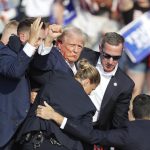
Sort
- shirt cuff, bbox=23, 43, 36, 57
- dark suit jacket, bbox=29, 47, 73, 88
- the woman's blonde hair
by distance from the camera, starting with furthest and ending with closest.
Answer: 1. dark suit jacket, bbox=29, 47, 73, 88
2. the woman's blonde hair
3. shirt cuff, bbox=23, 43, 36, 57

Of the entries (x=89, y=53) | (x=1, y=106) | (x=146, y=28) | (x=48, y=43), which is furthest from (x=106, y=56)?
(x=146, y=28)

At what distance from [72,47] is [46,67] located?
0.33 metres

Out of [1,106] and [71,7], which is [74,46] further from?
[71,7]

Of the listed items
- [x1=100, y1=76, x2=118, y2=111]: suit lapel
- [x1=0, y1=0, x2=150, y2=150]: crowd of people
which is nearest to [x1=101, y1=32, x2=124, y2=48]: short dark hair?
[x1=0, y1=0, x2=150, y2=150]: crowd of people

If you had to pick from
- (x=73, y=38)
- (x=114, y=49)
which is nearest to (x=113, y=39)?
(x=114, y=49)

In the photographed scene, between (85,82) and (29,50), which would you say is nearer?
(29,50)

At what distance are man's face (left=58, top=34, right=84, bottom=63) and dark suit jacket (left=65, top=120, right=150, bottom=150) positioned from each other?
2.47 feet

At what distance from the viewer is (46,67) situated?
4934mm

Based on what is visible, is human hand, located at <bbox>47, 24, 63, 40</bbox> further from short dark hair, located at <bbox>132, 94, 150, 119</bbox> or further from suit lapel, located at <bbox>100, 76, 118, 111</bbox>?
suit lapel, located at <bbox>100, 76, 118, 111</bbox>

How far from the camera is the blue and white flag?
25.2 ft

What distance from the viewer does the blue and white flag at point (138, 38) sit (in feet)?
25.2

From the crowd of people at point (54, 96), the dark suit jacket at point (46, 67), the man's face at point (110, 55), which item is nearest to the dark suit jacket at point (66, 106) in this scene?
the crowd of people at point (54, 96)

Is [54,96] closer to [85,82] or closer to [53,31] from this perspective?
[85,82]

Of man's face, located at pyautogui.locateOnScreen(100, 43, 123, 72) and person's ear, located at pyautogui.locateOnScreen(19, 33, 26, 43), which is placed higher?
person's ear, located at pyautogui.locateOnScreen(19, 33, 26, 43)
